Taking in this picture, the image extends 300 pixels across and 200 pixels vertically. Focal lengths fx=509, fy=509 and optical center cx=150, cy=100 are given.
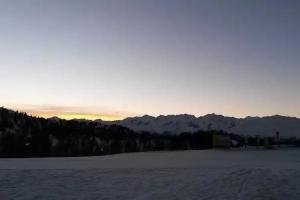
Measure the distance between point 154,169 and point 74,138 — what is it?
168448 mm

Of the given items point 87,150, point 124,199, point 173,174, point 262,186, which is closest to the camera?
point 124,199

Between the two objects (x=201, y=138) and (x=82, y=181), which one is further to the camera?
(x=201, y=138)

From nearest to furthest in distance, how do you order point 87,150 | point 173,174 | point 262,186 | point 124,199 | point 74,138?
point 124,199 → point 262,186 → point 173,174 → point 87,150 → point 74,138

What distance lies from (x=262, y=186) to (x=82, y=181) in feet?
30.7

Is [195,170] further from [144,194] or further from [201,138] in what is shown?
[201,138]

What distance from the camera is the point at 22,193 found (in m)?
23.6

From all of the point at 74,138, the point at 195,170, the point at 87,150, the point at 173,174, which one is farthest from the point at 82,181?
the point at 74,138

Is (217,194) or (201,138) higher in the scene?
(201,138)

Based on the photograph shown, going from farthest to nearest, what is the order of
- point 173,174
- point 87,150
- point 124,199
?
1. point 87,150
2. point 173,174
3. point 124,199

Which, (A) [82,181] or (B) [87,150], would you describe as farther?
(B) [87,150]

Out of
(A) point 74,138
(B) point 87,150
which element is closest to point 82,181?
(B) point 87,150

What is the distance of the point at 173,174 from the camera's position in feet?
98.1

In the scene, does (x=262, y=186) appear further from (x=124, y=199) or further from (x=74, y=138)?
(x=74, y=138)

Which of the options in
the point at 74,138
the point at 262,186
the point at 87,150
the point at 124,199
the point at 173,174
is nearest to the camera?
the point at 124,199
